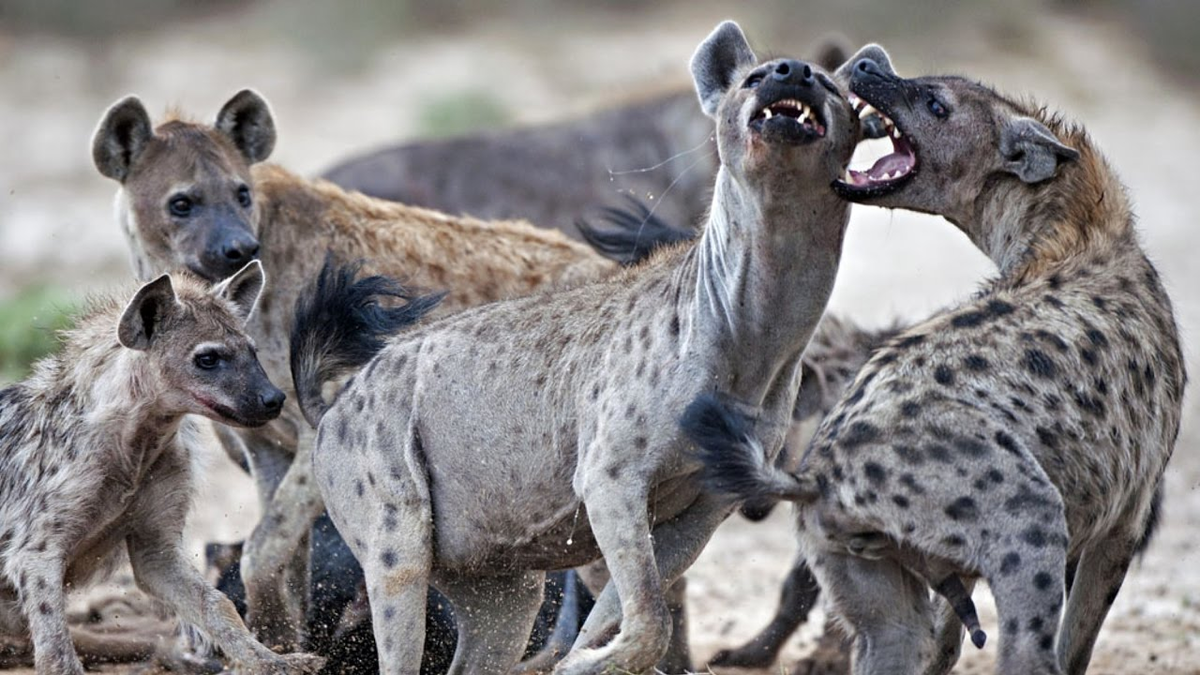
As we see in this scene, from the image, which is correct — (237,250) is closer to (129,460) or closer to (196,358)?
(196,358)

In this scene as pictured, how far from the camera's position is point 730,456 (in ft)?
15.6

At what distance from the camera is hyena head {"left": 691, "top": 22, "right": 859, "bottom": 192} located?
4.90 metres

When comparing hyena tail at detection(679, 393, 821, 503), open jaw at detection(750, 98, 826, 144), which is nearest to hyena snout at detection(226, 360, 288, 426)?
hyena tail at detection(679, 393, 821, 503)

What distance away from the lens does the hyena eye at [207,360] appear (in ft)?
19.3

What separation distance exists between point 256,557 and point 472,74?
51.0ft

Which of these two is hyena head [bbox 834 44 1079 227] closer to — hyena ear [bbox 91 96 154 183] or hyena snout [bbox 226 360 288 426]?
hyena snout [bbox 226 360 288 426]

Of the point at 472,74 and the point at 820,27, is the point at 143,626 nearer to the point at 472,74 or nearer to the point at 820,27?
the point at 472,74

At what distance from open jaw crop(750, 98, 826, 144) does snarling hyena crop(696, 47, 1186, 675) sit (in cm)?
22

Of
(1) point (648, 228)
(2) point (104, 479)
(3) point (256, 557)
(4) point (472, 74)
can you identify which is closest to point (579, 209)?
(1) point (648, 228)

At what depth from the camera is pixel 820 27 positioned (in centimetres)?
2283

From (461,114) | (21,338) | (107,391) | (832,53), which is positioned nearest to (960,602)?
(107,391)

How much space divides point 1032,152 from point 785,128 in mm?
1296

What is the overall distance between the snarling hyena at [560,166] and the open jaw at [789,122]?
213 inches

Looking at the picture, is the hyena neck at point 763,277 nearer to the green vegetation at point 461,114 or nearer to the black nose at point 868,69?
the black nose at point 868,69
